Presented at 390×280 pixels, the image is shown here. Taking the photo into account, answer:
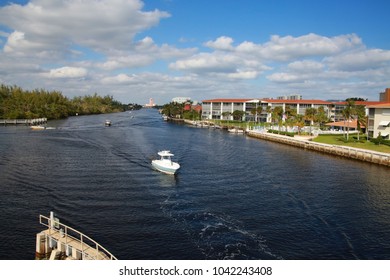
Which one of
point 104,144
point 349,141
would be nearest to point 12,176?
point 104,144

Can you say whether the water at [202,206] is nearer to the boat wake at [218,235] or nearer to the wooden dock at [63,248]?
the boat wake at [218,235]

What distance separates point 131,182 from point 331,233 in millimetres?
28625

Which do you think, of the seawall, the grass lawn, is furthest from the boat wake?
the grass lawn

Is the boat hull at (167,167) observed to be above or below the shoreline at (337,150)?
below

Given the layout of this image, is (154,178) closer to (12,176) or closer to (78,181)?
(78,181)

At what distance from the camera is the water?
31188 millimetres

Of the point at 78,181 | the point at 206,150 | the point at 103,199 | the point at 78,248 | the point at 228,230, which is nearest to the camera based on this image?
the point at 78,248

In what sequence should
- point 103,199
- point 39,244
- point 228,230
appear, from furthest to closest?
point 103,199, point 228,230, point 39,244

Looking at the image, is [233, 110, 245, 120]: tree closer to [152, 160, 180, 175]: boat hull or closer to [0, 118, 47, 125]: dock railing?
[0, 118, 47, 125]: dock railing

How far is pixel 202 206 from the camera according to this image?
41750 mm

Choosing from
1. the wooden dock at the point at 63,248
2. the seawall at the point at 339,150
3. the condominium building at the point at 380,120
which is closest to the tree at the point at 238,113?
the seawall at the point at 339,150

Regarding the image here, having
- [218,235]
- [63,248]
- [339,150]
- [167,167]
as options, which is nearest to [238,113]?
[339,150]

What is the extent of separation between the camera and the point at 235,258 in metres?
29.2

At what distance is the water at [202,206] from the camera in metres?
31.2
